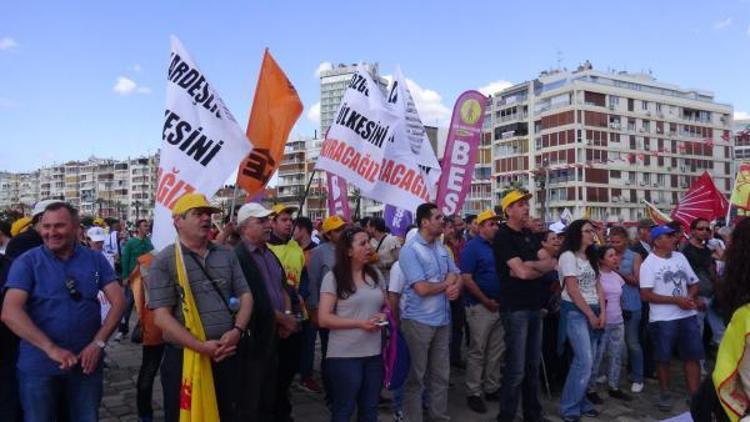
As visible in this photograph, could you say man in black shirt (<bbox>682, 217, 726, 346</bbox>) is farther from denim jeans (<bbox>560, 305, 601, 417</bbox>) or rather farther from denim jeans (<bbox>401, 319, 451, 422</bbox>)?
denim jeans (<bbox>401, 319, 451, 422</bbox>)

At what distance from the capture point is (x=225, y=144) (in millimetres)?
5668

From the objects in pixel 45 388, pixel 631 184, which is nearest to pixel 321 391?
pixel 45 388

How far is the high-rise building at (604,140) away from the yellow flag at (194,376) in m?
74.6

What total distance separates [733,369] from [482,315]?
371 centimetres

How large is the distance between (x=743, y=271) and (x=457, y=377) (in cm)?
493

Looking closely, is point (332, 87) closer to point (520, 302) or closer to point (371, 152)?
point (371, 152)

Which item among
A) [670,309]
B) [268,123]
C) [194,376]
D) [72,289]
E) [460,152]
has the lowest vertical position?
[194,376]

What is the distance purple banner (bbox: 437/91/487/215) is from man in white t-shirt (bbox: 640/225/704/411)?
3336mm

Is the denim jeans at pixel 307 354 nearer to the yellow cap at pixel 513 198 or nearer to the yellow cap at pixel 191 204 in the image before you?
the yellow cap at pixel 513 198

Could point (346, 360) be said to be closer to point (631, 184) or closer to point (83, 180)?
point (631, 184)

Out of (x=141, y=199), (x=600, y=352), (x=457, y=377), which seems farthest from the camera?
(x=141, y=199)

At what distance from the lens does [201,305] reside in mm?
3781

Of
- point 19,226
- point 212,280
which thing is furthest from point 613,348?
point 19,226

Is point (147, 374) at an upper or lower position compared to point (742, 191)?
lower
